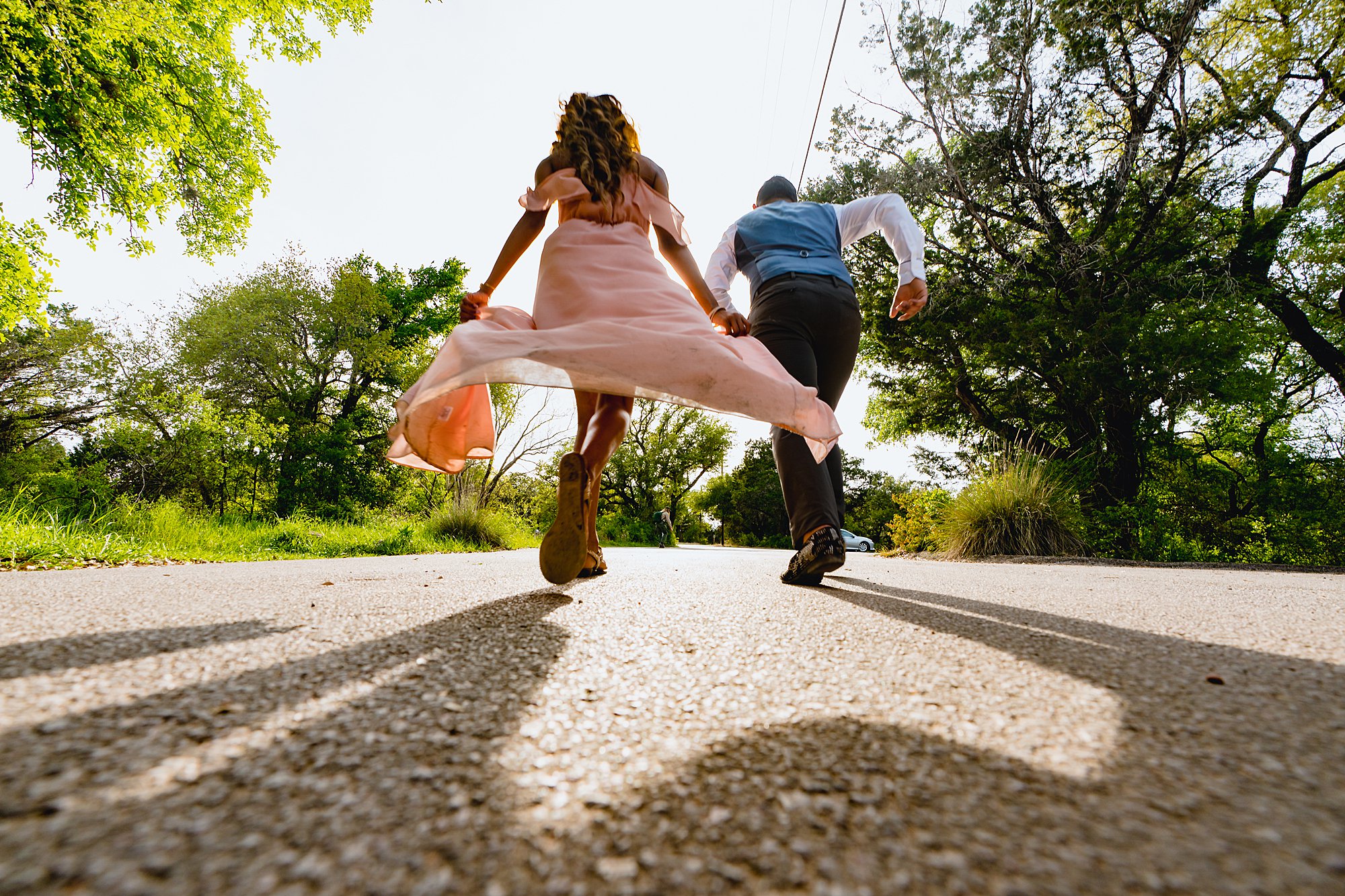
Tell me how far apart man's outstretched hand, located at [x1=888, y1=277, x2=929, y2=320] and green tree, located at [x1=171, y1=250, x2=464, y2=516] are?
14.1 m

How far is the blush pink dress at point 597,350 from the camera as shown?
1.83 metres

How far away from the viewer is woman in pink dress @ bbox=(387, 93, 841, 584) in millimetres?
1839

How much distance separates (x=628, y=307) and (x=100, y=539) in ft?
16.0

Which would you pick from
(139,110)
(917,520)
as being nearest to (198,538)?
(139,110)

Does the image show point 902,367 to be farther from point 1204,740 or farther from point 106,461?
point 106,461

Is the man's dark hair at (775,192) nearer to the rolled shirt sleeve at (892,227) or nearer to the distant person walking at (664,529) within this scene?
the rolled shirt sleeve at (892,227)

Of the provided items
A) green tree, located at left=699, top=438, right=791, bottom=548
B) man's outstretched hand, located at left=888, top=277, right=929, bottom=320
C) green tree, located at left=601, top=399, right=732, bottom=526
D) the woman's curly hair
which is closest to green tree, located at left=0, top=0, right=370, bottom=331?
the woman's curly hair

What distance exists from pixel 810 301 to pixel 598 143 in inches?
47.0

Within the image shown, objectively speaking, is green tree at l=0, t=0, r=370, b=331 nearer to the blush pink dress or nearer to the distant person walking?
the blush pink dress

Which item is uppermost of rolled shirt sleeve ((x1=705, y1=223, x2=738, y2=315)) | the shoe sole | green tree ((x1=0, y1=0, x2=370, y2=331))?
green tree ((x1=0, y1=0, x2=370, y2=331))

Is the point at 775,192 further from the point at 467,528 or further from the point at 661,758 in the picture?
the point at 467,528

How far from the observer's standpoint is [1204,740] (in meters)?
0.68

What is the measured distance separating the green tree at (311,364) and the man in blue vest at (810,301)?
44.8 ft

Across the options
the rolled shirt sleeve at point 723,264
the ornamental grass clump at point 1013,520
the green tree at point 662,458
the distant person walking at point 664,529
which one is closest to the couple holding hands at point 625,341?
the rolled shirt sleeve at point 723,264
